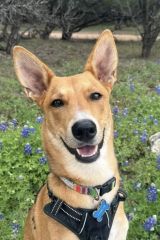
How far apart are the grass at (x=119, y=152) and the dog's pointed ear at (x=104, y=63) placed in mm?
1718

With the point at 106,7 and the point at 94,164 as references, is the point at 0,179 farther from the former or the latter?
the point at 106,7

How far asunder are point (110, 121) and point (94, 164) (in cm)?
40

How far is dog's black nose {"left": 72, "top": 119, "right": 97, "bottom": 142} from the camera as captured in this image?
4.21 meters

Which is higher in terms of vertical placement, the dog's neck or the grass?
the dog's neck

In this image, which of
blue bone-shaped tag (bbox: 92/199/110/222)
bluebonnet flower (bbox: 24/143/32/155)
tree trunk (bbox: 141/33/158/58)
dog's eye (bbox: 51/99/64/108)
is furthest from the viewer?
tree trunk (bbox: 141/33/158/58)

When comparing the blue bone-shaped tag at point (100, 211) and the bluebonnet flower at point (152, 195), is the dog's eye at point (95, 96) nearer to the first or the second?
the blue bone-shaped tag at point (100, 211)

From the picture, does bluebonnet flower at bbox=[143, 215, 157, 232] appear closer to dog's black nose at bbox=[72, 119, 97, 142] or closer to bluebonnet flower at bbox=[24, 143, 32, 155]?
dog's black nose at bbox=[72, 119, 97, 142]

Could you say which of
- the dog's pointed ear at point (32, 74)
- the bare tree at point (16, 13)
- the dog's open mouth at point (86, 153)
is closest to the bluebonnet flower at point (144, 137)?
the dog's pointed ear at point (32, 74)

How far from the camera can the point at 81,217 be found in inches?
176

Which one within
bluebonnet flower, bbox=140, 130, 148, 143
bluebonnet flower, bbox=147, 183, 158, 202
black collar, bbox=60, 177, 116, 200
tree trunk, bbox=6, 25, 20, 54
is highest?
black collar, bbox=60, 177, 116, 200

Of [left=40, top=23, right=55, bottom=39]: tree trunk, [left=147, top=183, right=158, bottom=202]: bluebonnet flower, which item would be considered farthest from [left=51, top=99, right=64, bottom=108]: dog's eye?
[left=40, top=23, right=55, bottom=39]: tree trunk

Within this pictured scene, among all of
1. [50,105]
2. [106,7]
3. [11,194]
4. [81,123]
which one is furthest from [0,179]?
[106,7]

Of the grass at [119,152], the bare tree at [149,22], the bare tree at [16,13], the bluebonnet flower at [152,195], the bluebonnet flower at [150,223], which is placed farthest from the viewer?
the bare tree at [149,22]

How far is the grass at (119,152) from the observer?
242 inches
